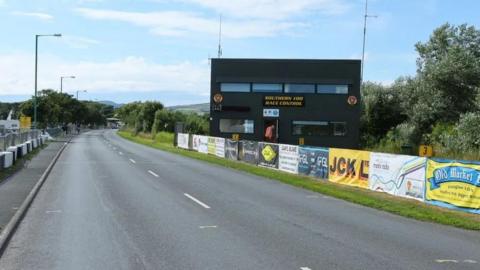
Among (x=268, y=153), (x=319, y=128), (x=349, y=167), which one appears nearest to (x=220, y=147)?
(x=268, y=153)

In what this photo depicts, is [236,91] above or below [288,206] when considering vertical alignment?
above

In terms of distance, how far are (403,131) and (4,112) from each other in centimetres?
13455

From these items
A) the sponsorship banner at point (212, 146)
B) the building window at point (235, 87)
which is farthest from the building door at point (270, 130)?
the sponsorship banner at point (212, 146)

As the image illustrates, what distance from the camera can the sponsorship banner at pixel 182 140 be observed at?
52.2 metres

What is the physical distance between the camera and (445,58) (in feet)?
157

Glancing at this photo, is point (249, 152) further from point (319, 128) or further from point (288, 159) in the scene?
point (319, 128)

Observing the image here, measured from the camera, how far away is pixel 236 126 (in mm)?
49125

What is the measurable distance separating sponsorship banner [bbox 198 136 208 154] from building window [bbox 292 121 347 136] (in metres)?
8.00

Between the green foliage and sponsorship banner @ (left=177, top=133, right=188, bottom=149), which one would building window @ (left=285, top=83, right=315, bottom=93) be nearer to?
sponsorship banner @ (left=177, top=133, right=188, bottom=149)

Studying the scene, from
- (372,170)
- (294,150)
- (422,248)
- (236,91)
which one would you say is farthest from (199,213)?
(236,91)

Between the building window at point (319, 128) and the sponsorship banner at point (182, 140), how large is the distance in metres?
9.70

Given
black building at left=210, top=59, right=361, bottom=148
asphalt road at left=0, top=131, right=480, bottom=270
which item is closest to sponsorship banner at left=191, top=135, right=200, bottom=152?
black building at left=210, top=59, right=361, bottom=148

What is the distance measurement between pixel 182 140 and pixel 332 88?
14553 mm

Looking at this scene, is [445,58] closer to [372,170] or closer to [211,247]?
[372,170]
